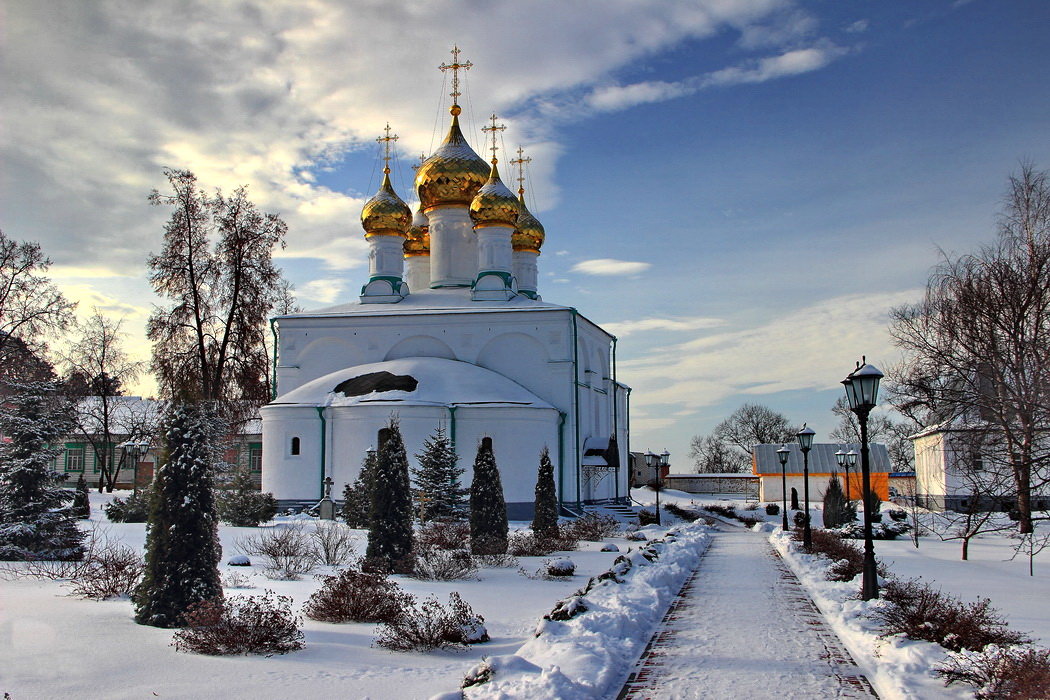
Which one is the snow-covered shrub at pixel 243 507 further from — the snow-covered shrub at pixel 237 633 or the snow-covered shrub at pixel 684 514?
the snow-covered shrub at pixel 684 514

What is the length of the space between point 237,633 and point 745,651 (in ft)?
15.0

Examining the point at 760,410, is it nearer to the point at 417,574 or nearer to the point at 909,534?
the point at 909,534

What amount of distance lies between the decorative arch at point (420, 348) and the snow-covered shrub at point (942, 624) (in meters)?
22.9

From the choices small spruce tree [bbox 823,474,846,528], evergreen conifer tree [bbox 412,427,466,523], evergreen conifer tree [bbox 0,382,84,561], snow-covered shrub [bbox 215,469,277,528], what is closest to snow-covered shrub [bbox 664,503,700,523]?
small spruce tree [bbox 823,474,846,528]

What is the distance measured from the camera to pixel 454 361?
30312mm

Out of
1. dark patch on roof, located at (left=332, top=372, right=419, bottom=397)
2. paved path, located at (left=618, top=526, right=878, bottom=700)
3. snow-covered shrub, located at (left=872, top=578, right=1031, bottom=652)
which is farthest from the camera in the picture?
dark patch on roof, located at (left=332, top=372, right=419, bottom=397)

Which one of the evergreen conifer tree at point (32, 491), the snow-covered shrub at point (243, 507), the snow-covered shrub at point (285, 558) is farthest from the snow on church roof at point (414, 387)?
the evergreen conifer tree at point (32, 491)

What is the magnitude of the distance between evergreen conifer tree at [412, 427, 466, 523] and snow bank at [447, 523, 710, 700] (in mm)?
10795

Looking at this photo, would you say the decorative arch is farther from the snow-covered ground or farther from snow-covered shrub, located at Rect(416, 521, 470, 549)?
the snow-covered ground

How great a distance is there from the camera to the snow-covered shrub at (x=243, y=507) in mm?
21438

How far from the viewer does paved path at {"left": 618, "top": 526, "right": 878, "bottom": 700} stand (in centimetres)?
673

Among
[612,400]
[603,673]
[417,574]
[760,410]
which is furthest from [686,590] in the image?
[760,410]

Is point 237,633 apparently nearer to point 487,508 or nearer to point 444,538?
point 444,538

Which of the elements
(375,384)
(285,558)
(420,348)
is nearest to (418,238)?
(420,348)
